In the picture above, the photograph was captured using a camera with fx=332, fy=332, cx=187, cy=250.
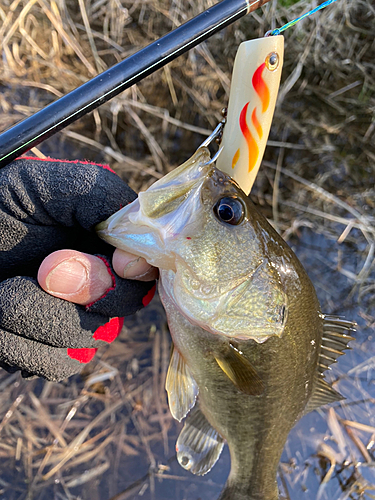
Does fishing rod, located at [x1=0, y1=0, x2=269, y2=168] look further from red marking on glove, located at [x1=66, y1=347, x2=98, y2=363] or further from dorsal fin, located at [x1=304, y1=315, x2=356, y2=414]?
dorsal fin, located at [x1=304, y1=315, x2=356, y2=414]

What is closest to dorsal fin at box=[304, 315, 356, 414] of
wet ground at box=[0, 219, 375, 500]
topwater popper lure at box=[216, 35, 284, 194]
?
topwater popper lure at box=[216, 35, 284, 194]

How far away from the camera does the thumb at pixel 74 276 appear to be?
1120mm

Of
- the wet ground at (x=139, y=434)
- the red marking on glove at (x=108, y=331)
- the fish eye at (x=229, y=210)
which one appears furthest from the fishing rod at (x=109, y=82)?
the wet ground at (x=139, y=434)

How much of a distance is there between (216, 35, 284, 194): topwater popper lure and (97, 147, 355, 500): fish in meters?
0.11

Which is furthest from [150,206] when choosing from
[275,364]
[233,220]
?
[275,364]

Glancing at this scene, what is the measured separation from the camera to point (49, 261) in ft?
3.69

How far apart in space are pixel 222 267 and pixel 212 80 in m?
2.03

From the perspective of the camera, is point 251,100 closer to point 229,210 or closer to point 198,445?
point 229,210

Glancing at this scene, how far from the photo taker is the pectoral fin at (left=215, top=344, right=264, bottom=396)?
1.21 m

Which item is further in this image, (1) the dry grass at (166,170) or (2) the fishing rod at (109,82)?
(1) the dry grass at (166,170)

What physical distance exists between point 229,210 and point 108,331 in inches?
27.5

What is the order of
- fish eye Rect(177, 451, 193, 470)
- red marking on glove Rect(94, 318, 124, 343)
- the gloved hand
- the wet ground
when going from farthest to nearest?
the wet ground → fish eye Rect(177, 451, 193, 470) → red marking on glove Rect(94, 318, 124, 343) → the gloved hand

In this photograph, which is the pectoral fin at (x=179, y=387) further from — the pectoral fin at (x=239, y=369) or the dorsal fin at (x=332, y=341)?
the dorsal fin at (x=332, y=341)

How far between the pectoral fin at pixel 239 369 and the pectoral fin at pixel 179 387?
193 millimetres
